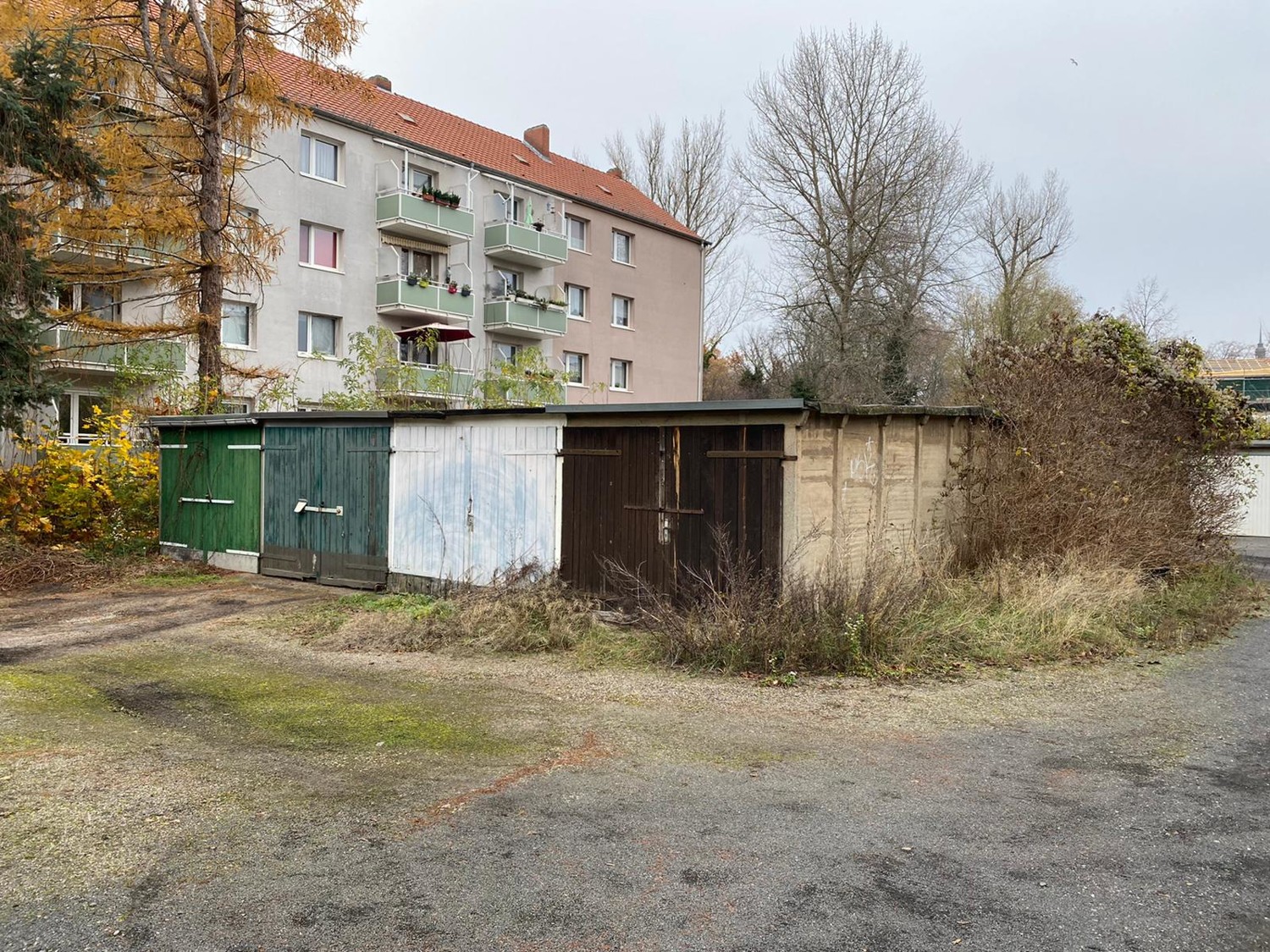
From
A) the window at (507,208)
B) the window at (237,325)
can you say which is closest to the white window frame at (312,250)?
the window at (237,325)

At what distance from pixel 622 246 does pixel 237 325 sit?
16848 millimetres

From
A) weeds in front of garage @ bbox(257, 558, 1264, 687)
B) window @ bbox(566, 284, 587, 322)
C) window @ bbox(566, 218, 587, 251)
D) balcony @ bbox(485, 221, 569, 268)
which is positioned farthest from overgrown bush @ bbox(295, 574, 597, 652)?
window @ bbox(566, 218, 587, 251)

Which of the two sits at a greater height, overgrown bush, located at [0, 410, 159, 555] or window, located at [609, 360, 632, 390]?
window, located at [609, 360, 632, 390]

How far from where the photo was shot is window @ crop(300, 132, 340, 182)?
25.6m

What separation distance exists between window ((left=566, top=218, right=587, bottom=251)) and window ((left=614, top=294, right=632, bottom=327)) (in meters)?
2.35

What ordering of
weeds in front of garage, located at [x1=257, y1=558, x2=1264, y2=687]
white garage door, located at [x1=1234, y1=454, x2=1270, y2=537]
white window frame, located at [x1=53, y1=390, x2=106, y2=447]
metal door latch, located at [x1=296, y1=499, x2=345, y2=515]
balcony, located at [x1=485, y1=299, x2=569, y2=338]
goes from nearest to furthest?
weeds in front of garage, located at [x1=257, y1=558, x2=1264, y2=687], metal door latch, located at [x1=296, y1=499, x2=345, y2=515], white window frame, located at [x1=53, y1=390, x2=106, y2=447], white garage door, located at [x1=1234, y1=454, x2=1270, y2=537], balcony, located at [x1=485, y1=299, x2=569, y2=338]

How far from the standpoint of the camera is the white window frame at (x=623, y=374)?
35.2m

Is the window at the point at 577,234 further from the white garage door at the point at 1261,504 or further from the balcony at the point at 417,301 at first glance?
the white garage door at the point at 1261,504

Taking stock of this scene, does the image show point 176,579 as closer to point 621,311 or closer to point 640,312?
point 621,311

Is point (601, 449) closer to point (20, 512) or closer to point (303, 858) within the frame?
point (303, 858)

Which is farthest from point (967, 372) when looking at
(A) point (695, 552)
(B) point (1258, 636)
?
(A) point (695, 552)

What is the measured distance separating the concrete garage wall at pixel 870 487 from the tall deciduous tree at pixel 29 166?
1065 centimetres

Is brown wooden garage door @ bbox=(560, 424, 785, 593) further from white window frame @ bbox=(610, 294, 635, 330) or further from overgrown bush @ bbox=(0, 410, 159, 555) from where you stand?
white window frame @ bbox=(610, 294, 635, 330)

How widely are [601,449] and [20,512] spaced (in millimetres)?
10053
